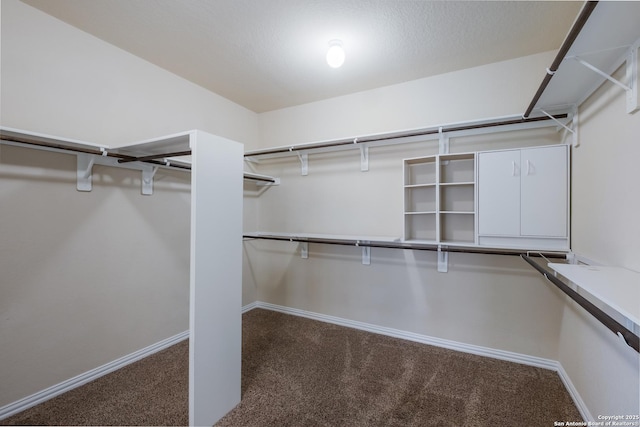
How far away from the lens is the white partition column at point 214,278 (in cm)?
158

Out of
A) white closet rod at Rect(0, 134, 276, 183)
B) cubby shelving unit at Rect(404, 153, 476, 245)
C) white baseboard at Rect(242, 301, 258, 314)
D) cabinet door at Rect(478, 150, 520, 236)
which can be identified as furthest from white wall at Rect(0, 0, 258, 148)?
cabinet door at Rect(478, 150, 520, 236)

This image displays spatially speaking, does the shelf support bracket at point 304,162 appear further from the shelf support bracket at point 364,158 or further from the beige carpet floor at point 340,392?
the beige carpet floor at point 340,392

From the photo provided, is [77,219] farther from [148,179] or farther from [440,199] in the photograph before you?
[440,199]

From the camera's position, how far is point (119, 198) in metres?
2.32

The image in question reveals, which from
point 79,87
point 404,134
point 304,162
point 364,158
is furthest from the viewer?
point 304,162

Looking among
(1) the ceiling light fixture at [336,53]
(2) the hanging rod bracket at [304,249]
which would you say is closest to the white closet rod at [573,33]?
(1) the ceiling light fixture at [336,53]

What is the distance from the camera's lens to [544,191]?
200cm

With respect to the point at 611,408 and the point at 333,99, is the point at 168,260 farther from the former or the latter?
the point at 611,408

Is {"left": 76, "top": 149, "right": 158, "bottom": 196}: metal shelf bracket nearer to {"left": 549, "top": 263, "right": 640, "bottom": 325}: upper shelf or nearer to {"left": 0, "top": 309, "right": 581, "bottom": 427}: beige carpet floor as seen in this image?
{"left": 0, "top": 309, "right": 581, "bottom": 427}: beige carpet floor

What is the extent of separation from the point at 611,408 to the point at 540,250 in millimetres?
977

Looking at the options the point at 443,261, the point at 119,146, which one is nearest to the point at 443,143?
the point at 443,261

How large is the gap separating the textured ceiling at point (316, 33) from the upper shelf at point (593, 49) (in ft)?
1.79

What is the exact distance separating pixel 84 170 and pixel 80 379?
5.16ft

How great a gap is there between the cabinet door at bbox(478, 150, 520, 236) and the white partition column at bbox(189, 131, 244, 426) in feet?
6.15
